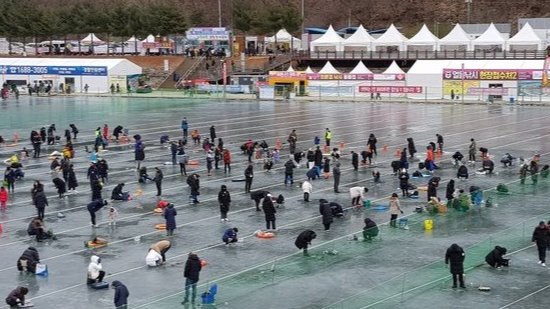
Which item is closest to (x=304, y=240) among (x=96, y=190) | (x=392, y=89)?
(x=96, y=190)

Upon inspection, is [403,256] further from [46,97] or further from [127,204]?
[46,97]

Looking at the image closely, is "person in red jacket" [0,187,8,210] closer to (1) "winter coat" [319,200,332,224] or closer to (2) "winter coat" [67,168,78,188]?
(2) "winter coat" [67,168,78,188]

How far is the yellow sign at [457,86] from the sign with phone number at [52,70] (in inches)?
1252

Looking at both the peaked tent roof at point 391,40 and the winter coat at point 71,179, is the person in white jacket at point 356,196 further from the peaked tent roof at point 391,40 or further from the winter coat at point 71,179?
the peaked tent roof at point 391,40

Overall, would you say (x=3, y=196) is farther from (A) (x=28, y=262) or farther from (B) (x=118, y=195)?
(A) (x=28, y=262)

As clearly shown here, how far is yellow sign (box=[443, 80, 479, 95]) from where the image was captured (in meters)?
72.9

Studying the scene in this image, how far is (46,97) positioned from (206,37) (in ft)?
73.6

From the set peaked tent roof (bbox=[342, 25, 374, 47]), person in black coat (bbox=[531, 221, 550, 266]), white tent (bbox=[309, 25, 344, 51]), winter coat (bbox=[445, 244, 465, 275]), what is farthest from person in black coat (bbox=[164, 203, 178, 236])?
white tent (bbox=[309, 25, 344, 51])

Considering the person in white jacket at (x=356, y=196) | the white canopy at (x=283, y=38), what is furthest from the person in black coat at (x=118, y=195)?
the white canopy at (x=283, y=38)

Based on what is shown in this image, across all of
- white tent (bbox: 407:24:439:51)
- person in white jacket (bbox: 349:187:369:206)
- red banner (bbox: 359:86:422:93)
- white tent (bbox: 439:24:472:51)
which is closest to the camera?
person in white jacket (bbox: 349:187:369:206)

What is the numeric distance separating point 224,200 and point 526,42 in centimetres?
6368

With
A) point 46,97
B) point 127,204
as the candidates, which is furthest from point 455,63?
point 127,204

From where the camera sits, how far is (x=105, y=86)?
281ft

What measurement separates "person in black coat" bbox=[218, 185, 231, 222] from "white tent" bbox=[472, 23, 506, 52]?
6315 cm
